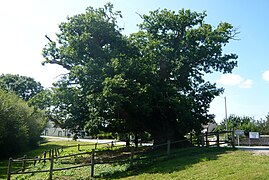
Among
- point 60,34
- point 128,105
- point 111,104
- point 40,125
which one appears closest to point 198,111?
point 128,105

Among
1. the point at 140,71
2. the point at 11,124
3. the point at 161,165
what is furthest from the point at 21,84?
the point at 161,165

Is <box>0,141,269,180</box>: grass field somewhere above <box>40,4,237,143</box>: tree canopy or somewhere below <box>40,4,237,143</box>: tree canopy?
below

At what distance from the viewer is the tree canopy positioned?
17.7 metres

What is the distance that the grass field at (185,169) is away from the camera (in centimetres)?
1095

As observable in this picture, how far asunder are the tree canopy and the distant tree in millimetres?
61736

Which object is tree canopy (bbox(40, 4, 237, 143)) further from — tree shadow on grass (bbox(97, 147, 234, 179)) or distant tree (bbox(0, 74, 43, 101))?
distant tree (bbox(0, 74, 43, 101))

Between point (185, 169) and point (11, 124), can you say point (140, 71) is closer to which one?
point (185, 169)

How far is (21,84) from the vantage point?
78.2 m

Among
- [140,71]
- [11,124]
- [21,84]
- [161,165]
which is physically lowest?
[161,165]

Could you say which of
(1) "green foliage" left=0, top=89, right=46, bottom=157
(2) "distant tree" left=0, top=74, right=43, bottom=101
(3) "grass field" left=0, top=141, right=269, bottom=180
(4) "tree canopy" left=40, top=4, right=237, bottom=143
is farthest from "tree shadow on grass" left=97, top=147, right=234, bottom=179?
(2) "distant tree" left=0, top=74, right=43, bottom=101

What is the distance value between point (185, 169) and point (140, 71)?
7815 millimetres

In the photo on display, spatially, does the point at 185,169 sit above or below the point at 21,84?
below

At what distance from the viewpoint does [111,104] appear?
55.4ft

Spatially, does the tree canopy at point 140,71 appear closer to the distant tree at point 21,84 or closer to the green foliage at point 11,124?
the green foliage at point 11,124
